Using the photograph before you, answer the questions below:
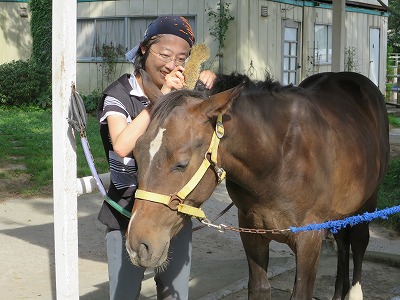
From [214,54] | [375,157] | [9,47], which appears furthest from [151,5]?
[375,157]

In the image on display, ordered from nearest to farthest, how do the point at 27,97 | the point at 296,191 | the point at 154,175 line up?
the point at 154,175, the point at 296,191, the point at 27,97

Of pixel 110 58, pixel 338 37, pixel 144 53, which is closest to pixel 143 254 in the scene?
pixel 144 53

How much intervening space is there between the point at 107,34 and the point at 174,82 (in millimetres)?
12688

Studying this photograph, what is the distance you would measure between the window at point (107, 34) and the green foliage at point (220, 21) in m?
1.68

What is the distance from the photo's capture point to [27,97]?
50.0 ft

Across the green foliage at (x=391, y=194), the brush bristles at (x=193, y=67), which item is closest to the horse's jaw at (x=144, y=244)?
the brush bristles at (x=193, y=67)

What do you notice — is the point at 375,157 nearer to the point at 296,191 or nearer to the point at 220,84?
the point at 296,191

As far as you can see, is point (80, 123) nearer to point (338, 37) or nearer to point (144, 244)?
point (144, 244)

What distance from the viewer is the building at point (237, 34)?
13.5 m

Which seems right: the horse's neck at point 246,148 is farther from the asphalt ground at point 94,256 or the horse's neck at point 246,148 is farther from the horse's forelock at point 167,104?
the asphalt ground at point 94,256

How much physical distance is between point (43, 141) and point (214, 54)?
4.63m

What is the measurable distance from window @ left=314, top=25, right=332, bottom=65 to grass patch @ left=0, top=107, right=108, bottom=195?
5.95 m

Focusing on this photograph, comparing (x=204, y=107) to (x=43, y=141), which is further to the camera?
(x=43, y=141)

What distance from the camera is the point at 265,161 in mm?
3057
